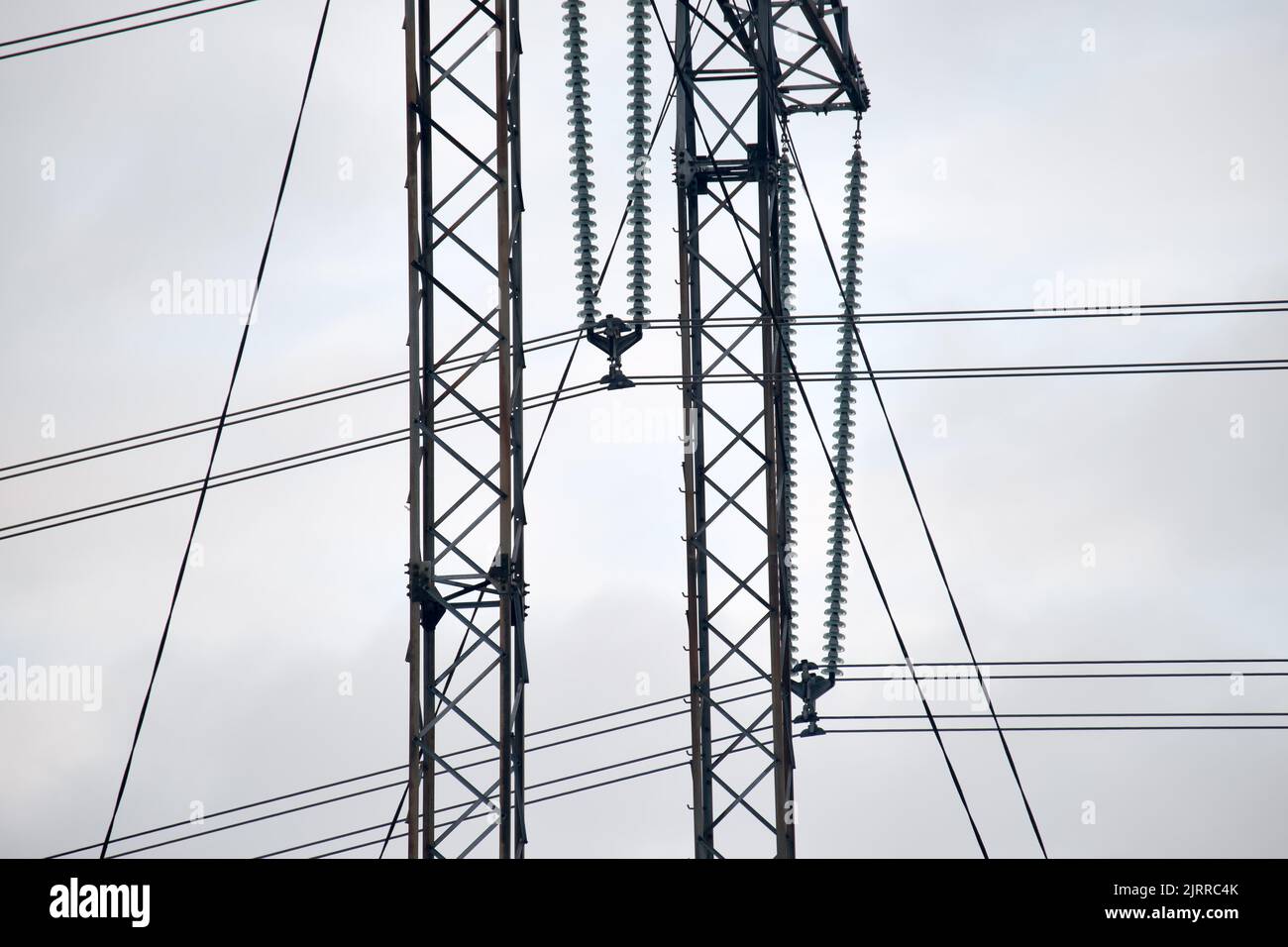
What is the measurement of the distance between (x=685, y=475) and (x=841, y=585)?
2770mm

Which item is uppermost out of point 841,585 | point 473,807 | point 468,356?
point 468,356

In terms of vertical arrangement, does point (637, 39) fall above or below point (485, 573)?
above

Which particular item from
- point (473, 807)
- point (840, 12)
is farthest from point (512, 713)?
point (840, 12)

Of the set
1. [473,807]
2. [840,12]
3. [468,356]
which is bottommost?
[473,807]

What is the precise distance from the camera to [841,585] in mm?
19969

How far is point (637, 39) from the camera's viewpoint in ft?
60.3

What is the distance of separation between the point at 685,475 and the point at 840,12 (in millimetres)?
4999
